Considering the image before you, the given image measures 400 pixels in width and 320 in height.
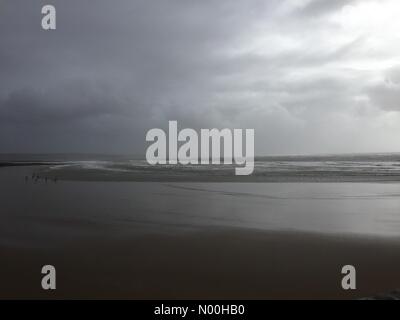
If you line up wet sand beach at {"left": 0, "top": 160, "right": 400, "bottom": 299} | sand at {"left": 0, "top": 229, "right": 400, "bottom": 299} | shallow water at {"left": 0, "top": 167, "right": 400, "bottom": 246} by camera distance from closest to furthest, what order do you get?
sand at {"left": 0, "top": 229, "right": 400, "bottom": 299}, wet sand beach at {"left": 0, "top": 160, "right": 400, "bottom": 299}, shallow water at {"left": 0, "top": 167, "right": 400, "bottom": 246}

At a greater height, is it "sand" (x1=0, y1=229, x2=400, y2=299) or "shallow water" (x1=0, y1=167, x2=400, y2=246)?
"shallow water" (x1=0, y1=167, x2=400, y2=246)

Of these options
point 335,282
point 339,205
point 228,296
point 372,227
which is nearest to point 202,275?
point 228,296

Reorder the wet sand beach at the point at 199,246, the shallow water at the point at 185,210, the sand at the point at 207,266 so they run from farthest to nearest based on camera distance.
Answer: the shallow water at the point at 185,210 → the wet sand beach at the point at 199,246 → the sand at the point at 207,266

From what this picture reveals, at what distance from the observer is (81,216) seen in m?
11.0

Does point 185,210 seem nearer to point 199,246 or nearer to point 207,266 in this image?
point 199,246

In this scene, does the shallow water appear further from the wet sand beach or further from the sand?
the sand

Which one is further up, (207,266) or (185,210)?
(185,210)

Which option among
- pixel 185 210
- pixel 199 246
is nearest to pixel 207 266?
pixel 199 246

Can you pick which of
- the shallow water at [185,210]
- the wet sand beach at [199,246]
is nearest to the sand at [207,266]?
the wet sand beach at [199,246]

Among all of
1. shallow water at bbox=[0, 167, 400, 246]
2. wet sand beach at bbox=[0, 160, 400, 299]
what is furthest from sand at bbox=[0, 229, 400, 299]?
shallow water at bbox=[0, 167, 400, 246]

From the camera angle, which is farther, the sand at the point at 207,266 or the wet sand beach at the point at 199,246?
the wet sand beach at the point at 199,246

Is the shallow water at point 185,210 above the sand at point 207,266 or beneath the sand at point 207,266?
above

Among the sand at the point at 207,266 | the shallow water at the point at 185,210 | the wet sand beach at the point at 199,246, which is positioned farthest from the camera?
the shallow water at the point at 185,210

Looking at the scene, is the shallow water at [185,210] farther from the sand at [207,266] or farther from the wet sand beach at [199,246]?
the sand at [207,266]
